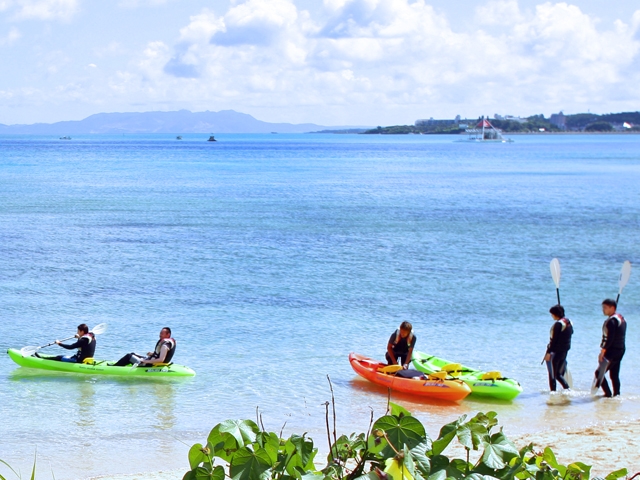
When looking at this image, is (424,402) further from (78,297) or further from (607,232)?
(607,232)

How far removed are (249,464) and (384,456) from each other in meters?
0.45

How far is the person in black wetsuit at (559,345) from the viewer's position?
10.5m

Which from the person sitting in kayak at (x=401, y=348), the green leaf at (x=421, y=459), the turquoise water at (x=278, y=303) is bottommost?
the turquoise water at (x=278, y=303)

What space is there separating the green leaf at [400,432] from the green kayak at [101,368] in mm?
9434

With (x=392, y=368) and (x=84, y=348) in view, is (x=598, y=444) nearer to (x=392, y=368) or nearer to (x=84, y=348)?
(x=392, y=368)

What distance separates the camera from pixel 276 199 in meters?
44.3

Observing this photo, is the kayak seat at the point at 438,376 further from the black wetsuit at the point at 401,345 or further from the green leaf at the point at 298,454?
the green leaf at the point at 298,454

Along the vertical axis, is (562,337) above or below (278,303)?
above

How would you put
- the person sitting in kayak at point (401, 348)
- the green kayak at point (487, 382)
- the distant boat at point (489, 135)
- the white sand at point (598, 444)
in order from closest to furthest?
the white sand at point (598, 444) → the green kayak at point (487, 382) → the person sitting in kayak at point (401, 348) → the distant boat at point (489, 135)

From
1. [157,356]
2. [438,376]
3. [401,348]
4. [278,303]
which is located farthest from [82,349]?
[278,303]

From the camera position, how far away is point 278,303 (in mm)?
17391

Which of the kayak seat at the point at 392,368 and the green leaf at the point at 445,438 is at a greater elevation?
the green leaf at the point at 445,438

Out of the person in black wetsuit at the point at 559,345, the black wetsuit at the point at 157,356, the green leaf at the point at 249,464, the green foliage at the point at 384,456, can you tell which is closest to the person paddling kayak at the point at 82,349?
the black wetsuit at the point at 157,356

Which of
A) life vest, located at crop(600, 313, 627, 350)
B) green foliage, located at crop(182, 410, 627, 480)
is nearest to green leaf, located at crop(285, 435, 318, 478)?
green foliage, located at crop(182, 410, 627, 480)
